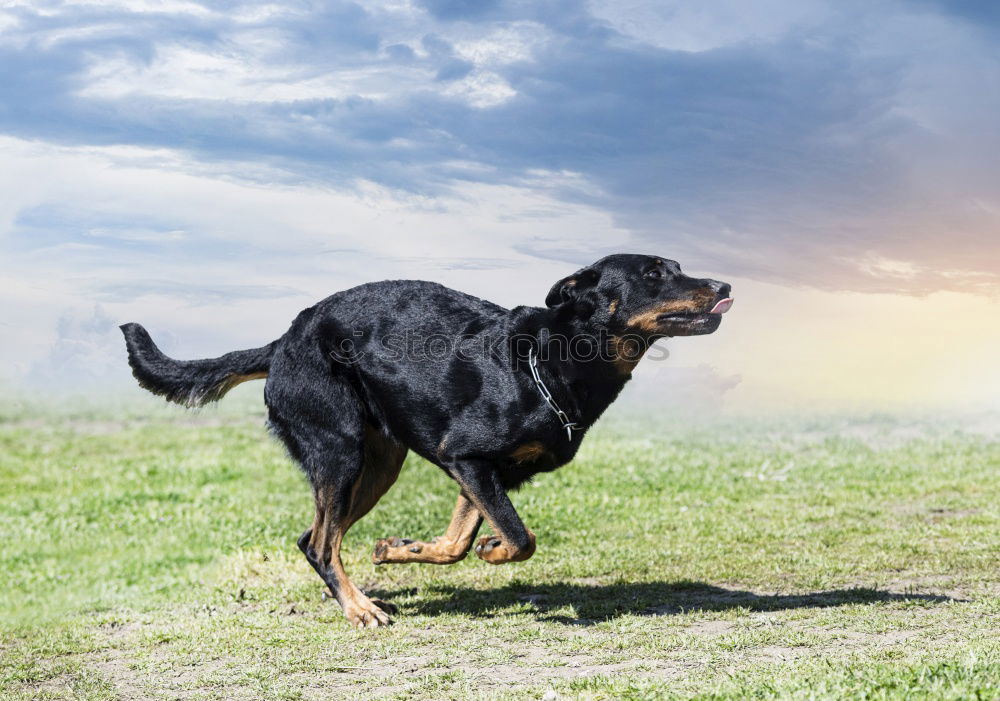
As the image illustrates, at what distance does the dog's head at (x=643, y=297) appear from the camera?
6.21 meters

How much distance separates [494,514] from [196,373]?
8.67 ft

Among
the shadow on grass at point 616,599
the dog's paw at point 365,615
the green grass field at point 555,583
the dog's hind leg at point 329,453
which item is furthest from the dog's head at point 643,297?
the dog's paw at point 365,615

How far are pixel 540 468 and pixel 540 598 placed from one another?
1361mm

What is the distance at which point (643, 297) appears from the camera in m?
6.29

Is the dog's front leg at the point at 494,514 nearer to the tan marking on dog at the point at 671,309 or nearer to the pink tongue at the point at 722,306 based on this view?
the tan marking on dog at the point at 671,309

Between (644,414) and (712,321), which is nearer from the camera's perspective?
(712,321)

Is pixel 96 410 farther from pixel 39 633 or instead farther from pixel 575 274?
pixel 575 274

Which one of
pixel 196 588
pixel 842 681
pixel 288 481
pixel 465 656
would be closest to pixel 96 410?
pixel 288 481

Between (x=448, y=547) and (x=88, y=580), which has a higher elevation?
(x=448, y=547)

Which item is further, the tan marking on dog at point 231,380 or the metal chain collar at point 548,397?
the tan marking on dog at point 231,380

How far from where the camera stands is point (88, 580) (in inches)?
417

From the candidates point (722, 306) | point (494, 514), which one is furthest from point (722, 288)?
point (494, 514)

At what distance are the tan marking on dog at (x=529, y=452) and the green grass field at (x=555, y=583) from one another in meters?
1.04

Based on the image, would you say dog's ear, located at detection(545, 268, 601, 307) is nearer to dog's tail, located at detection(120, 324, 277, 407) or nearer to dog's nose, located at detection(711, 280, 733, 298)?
dog's nose, located at detection(711, 280, 733, 298)
